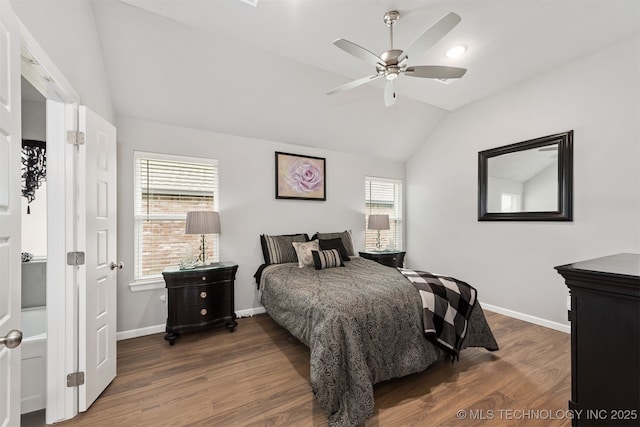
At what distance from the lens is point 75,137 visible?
6.14 feet

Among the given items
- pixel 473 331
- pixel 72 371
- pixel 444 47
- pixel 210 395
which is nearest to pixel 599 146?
pixel 444 47

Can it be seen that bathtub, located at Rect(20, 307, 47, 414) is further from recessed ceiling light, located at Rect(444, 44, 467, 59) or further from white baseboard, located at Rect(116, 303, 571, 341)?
recessed ceiling light, located at Rect(444, 44, 467, 59)

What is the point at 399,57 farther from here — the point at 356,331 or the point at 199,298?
the point at 199,298

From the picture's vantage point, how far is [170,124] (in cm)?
331

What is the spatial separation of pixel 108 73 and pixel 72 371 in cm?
273

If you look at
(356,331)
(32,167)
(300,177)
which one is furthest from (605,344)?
(32,167)

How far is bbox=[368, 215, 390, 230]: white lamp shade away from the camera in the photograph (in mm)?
4535

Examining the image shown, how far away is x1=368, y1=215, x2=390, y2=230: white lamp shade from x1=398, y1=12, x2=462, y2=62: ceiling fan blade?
2.85 meters

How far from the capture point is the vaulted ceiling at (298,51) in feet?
7.50

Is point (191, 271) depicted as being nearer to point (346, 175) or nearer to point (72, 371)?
point (72, 371)

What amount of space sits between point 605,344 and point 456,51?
2893 mm

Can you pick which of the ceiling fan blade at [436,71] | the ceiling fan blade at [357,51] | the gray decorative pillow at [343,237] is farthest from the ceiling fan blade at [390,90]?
the gray decorative pillow at [343,237]

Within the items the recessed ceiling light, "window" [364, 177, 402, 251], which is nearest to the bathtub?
"window" [364, 177, 402, 251]

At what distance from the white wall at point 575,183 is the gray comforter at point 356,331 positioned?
155 cm
